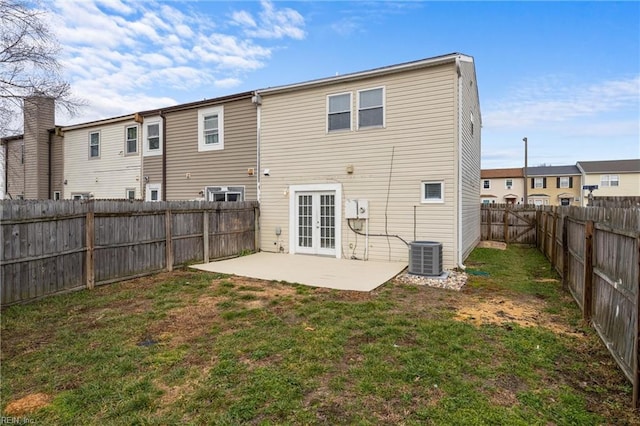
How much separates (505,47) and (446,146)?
572cm

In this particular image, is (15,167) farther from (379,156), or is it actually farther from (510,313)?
(510,313)

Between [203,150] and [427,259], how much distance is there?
9285mm

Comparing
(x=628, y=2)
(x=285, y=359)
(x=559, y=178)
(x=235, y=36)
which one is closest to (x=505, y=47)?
(x=628, y=2)

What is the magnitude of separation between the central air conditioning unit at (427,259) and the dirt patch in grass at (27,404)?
6.96 m

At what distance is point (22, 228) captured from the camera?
19.0ft

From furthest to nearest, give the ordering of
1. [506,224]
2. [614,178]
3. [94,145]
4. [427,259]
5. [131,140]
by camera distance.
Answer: [614,178] < [94,145] < [506,224] < [131,140] < [427,259]

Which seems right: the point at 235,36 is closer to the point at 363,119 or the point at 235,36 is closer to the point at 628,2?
the point at 363,119

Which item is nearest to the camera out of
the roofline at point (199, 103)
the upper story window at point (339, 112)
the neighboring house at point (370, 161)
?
the neighboring house at point (370, 161)

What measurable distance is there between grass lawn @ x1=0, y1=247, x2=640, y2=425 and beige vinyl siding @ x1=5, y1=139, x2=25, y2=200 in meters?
17.3

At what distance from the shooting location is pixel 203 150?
1305cm

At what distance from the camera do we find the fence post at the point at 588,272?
4.84m

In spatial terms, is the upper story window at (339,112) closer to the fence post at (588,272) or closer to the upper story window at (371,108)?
the upper story window at (371,108)

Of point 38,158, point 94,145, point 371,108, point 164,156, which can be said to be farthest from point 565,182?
point 38,158

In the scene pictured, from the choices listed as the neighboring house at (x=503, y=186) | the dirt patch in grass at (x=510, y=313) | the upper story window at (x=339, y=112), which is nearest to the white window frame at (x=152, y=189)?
the upper story window at (x=339, y=112)
